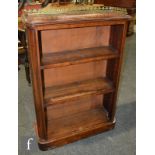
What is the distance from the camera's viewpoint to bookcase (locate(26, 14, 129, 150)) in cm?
131

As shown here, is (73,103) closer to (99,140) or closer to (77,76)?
(77,76)

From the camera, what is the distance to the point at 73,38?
1.55 meters

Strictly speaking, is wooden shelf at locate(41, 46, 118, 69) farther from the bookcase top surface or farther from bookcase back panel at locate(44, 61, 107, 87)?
the bookcase top surface

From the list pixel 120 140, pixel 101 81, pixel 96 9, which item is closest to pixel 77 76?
pixel 101 81

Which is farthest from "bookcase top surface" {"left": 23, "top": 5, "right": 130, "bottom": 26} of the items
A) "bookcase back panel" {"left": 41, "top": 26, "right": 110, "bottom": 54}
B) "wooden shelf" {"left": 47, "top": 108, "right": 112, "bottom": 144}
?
"wooden shelf" {"left": 47, "top": 108, "right": 112, "bottom": 144}

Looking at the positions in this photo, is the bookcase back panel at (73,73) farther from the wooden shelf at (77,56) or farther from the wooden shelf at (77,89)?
the wooden shelf at (77,56)

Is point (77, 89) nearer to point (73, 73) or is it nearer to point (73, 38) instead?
point (73, 73)

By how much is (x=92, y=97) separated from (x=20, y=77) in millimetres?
1327

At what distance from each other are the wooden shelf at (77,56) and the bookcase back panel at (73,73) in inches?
6.9

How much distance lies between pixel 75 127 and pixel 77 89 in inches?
15.4

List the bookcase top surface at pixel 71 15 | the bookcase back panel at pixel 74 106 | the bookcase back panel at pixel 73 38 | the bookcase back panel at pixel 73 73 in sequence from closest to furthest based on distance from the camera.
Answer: the bookcase top surface at pixel 71 15 < the bookcase back panel at pixel 73 38 < the bookcase back panel at pixel 73 73 < the bookcase back panel at pixel 74 106

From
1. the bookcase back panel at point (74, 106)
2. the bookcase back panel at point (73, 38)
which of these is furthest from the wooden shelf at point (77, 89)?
the bookcase back panel at point (73, 38)

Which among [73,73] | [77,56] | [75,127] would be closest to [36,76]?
[77,56]

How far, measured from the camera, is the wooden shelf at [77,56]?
1.38 m
